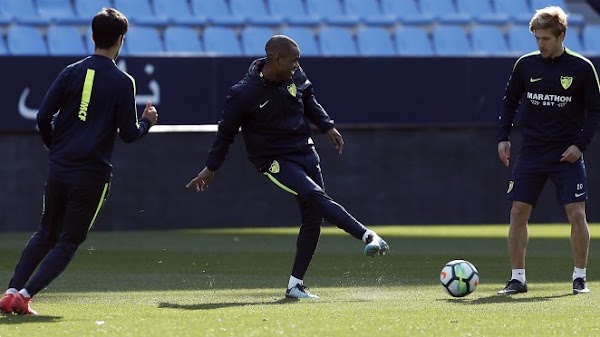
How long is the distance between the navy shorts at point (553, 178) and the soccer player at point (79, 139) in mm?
3132

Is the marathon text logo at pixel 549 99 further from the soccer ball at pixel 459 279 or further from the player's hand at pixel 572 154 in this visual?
the soccer ball at pixel 459 279

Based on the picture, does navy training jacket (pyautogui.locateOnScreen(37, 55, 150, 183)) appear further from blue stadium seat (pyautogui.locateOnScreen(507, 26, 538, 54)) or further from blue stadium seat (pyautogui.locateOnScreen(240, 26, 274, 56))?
blue stadium seat (pyautogui.locateOnScreen(507, 26, 538, 54))

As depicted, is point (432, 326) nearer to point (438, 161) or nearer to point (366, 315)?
point (366, 315)

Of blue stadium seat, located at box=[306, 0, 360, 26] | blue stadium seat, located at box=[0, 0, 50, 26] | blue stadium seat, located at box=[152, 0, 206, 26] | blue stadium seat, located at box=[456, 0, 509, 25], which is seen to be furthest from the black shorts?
blue stadium seat, located at box=[456, 0, 509, 25]

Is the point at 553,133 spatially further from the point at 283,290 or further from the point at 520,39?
the point at 520,39

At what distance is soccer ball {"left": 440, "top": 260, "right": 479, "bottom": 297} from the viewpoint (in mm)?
9062

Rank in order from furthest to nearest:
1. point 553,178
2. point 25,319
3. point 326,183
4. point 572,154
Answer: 1. point 326,183
2. point 553,178
3. point 572,154
4. point 25,319

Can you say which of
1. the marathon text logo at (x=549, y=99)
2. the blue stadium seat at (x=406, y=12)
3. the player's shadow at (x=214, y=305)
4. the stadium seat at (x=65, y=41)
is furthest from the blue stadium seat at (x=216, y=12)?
the player's shadow at (x=214, y=305)

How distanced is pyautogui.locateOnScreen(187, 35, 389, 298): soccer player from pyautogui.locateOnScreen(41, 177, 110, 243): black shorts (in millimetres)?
1407

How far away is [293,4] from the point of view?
2216cm

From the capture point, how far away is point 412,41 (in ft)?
72.4

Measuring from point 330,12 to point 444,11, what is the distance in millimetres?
1968

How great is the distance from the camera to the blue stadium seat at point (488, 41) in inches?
882

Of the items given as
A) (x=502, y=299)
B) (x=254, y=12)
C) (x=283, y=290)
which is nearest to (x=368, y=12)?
(x=254, y=12)
